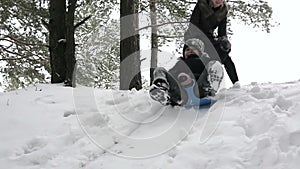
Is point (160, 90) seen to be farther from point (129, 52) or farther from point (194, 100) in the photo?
point (129, 52)

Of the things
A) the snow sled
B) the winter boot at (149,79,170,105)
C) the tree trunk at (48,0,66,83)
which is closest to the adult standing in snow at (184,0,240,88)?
the snow sled

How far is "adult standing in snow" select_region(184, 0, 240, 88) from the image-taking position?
18.6ft

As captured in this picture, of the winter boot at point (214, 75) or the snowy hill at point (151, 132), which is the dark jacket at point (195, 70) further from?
the snowy hill at point (151, 132)

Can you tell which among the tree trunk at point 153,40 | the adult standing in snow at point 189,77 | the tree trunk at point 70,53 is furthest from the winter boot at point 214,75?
the tree trunk at point 153,40

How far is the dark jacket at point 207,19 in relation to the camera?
18.7ft

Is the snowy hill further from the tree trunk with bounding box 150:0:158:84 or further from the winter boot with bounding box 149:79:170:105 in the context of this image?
the tree trunk with bounding box 150:0:158:84

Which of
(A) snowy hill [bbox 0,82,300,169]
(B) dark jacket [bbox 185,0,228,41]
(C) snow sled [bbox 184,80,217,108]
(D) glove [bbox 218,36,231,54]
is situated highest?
(B) dark jacket [bbox 185,0,228,41]

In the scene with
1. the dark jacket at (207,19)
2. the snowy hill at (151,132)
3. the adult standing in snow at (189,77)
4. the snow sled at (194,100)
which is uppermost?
the dark jacket at (207,19)

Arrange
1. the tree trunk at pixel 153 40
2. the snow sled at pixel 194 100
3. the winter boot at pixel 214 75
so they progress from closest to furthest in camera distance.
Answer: the snow sled at pixel 194 100 < the winter boot at pixel 214 75 < the tree trunk at pixel 153 40

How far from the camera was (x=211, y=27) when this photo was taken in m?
5.79

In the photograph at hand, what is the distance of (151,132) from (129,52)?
4406mm

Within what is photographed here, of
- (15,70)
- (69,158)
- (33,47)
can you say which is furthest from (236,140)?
(15,70)

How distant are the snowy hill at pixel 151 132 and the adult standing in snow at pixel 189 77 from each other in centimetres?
18

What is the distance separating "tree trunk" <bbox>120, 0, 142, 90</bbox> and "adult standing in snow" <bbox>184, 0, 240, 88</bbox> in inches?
125
